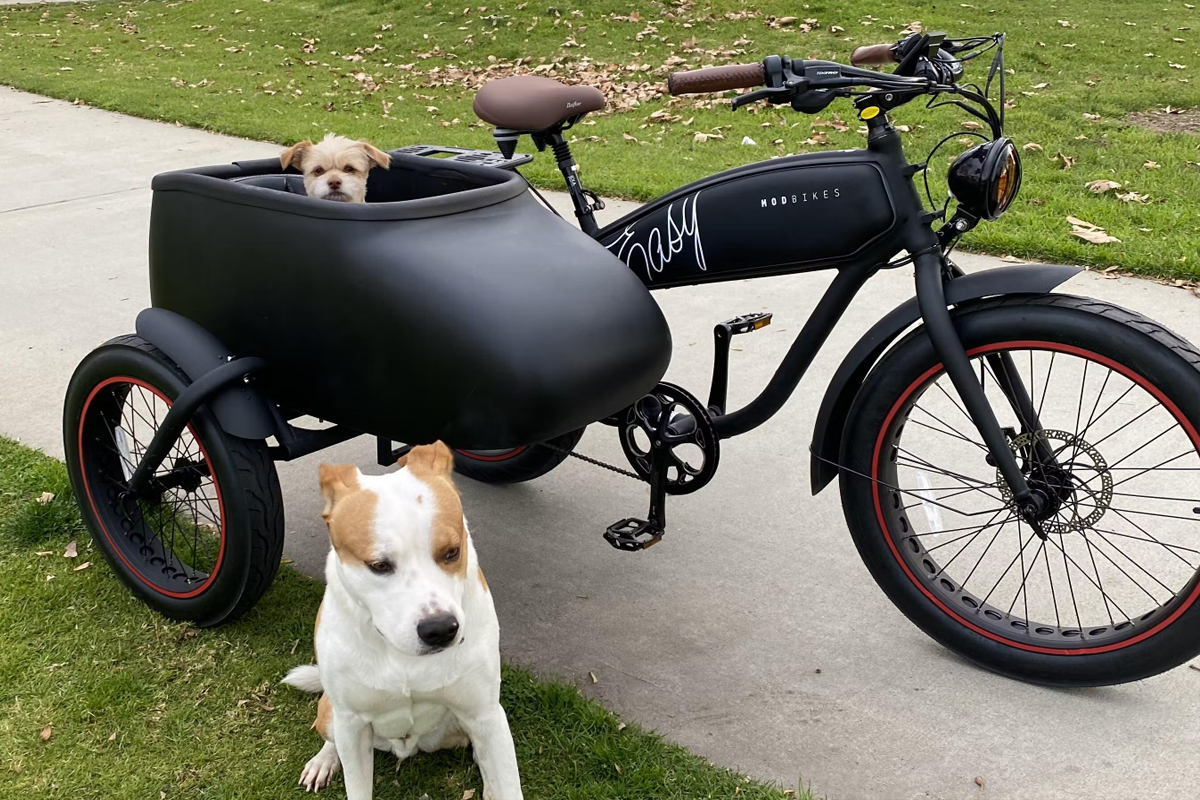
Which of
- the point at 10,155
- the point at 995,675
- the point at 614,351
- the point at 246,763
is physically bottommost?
the point at 10,155

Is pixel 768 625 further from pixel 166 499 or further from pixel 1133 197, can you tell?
pixel 1133 197

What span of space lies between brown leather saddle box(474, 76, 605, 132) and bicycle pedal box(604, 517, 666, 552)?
3.90ft

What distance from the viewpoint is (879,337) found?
8.67ft

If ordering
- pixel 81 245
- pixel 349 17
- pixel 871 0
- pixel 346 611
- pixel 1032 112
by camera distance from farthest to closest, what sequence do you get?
1. pixel 349 17
2. pixel 871 0
3. pixel 1032 112
4. pixel 81 245
5. pixel 346 611

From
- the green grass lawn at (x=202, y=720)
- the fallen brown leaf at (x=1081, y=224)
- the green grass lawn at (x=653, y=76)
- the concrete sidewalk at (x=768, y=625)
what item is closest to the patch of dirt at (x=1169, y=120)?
the green grass lawn at (x=653, y=76)

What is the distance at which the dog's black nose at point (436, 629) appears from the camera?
1884 mm

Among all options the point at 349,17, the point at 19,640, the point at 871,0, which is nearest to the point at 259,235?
the point at 19,640

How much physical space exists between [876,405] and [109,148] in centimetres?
765

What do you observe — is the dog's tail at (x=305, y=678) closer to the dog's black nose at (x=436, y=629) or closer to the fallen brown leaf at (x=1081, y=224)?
the dog's black nose at (x=436, y=629)

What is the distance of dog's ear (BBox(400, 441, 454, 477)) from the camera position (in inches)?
84.3

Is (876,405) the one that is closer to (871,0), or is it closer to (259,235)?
(259,235)

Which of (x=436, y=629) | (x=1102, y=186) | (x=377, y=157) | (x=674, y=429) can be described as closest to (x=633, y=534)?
(x=674, y=429)

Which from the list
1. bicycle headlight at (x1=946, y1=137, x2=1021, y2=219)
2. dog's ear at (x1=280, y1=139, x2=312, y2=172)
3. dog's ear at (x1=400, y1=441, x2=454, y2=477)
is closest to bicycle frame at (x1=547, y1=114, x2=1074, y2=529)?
bicycle headlight at (x1=946, y1=137, x2=1021, y2=219)

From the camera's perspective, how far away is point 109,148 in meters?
8.41
